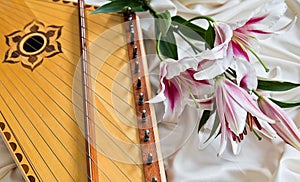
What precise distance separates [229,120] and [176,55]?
0.22 m

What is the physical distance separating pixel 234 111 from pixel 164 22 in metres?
0.30

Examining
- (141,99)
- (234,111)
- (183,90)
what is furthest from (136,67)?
(234,111)

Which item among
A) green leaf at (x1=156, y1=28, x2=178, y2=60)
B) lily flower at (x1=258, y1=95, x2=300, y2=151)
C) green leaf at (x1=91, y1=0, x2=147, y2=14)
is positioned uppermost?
green leaf at (x1=91, y1=0, x2=147, y2=14)

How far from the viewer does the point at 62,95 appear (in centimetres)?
95

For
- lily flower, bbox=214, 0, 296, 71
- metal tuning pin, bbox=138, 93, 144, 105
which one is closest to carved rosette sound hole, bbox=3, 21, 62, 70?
metal tuning pin, bbox=138, 93, 144, 105

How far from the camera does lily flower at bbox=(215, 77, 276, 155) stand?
74 centimetres

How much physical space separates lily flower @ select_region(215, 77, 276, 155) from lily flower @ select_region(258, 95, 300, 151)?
0.05 feet

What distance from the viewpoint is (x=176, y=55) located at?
928 mm

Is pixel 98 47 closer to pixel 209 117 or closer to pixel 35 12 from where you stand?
pixel 35 12

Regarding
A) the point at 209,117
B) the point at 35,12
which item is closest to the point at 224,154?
the point at 209,117

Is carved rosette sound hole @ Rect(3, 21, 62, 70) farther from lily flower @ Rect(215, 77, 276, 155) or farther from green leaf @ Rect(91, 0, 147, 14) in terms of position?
lily flower @ Rect(215, 77, 276, 155)

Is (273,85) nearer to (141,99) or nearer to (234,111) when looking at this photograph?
(234,111)

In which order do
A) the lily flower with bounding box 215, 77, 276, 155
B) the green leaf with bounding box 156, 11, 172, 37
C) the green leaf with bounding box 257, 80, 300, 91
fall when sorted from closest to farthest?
the lily flower with bounding box 215, 77, 276, 155
the green leaf with bounding box 257, 80, 300, 91
the green leaf with bounding box 156, 11, 172, 37

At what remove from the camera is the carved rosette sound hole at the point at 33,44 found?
3.39 ft
